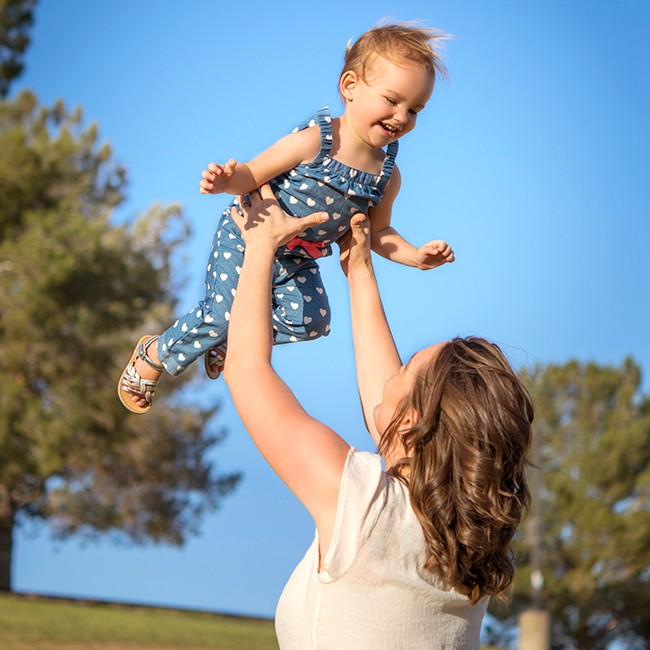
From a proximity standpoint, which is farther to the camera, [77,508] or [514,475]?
[77,508]

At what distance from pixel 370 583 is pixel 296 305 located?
1112 millimetres

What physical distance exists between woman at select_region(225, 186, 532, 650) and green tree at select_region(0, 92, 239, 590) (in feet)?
47.9

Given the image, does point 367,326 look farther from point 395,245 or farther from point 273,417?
point 273,417

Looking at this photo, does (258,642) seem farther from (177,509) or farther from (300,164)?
(300,164)

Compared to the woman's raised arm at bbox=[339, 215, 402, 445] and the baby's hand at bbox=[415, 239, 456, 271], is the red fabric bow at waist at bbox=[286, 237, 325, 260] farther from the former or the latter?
the baby's hand at bbox=[415, 239, 456, 271]

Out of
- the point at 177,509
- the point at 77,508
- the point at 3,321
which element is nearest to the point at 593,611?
the point at 177,509

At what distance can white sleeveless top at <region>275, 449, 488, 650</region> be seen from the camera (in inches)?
88.8

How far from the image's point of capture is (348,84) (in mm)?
3053

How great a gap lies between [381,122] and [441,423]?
3.42 feet

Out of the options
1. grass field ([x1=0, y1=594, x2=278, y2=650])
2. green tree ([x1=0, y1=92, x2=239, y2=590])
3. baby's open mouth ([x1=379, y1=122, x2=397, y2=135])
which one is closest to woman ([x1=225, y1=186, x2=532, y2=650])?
baby's open mouth ([x1=379, y1=122, x2=397, y2=135])

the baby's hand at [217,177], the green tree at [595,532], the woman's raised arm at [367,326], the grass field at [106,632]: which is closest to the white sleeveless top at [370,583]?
the woman's raised arm at [367,326]

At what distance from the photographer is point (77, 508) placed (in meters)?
19.9

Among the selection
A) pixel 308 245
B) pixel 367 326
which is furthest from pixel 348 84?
pixel 367 326

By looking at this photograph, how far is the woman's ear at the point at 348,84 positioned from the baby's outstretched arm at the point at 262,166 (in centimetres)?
14
